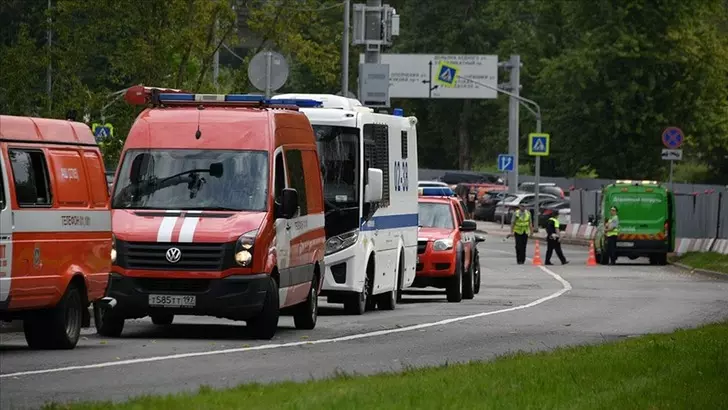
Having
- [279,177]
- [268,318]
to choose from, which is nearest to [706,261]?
[279,177]

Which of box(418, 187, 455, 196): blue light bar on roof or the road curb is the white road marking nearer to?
box(418, 187, 455, 196): blue light bar on roof

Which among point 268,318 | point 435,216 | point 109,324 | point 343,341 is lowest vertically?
point 343,341

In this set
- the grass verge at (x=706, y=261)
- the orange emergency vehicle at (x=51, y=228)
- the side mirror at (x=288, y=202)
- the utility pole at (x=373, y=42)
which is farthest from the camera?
the grass verge at (x=706, y=261)

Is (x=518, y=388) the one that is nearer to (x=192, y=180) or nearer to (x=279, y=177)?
(x=192, y=180)

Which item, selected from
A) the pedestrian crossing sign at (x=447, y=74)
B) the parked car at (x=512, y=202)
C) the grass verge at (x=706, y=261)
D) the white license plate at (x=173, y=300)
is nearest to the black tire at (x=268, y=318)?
the white license plate at (x=173, y=300)

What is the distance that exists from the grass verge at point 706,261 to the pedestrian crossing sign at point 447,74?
1874 inches

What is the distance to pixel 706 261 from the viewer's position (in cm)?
4822

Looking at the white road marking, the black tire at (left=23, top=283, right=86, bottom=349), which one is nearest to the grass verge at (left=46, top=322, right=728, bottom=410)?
the white road marking

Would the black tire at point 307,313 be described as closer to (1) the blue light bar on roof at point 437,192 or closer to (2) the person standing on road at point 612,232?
(1) the blue light bar on roof at point 437,192

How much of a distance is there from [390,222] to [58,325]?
973 centimetres

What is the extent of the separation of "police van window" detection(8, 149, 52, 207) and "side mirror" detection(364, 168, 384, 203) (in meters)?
8.02

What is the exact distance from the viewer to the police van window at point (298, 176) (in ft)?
70.8

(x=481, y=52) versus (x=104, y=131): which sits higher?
(x=481, y=52)

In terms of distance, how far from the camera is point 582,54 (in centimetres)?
8769
